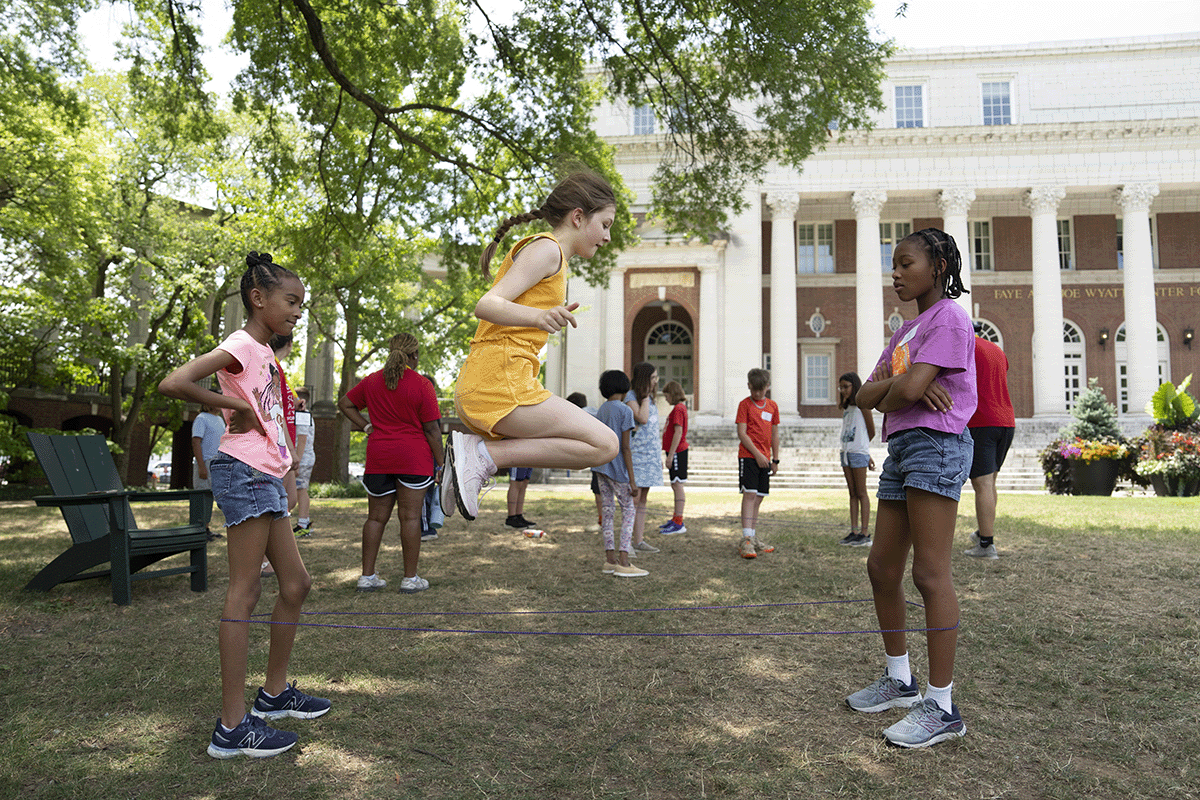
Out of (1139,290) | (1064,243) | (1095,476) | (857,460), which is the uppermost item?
(1064,243)

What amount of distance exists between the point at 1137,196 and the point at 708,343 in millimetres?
17382

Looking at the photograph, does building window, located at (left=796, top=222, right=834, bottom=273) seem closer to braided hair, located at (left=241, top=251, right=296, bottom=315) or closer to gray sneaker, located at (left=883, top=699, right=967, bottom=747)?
gray sneaker, located at (left=883, top=699, right=967, bottom=747)

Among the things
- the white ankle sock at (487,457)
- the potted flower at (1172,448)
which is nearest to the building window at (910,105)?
the potted flower at (1172,448)

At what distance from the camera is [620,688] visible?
3.95 m

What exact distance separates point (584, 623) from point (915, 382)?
3.01 metres

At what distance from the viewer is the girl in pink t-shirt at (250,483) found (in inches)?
122

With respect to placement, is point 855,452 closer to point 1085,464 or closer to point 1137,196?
point 1085,464

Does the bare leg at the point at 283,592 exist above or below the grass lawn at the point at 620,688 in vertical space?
above

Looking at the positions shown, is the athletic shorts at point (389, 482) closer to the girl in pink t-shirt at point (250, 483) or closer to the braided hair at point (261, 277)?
the girl in pink t-shirt at point (250, 483)

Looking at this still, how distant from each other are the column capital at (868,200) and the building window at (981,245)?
6.04 metres

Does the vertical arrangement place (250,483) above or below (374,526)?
above

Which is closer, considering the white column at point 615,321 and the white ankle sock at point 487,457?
the white ankle sock at point 487,457

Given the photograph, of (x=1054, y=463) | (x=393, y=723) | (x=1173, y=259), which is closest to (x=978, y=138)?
(x=1173, y=259)

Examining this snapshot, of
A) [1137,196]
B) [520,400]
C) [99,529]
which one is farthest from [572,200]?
[1137,196]
